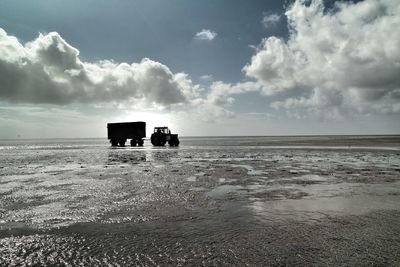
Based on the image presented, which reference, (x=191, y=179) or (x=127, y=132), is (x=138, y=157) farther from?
(x=127, y=132)

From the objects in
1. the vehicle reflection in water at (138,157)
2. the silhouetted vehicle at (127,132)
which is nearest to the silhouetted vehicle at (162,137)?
→ the silhouetted vehicle at (127,132)

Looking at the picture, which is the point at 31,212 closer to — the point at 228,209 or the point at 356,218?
the point at 228,209

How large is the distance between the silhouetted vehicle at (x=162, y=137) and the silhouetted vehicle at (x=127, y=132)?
7.21ft

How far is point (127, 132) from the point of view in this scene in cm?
5109

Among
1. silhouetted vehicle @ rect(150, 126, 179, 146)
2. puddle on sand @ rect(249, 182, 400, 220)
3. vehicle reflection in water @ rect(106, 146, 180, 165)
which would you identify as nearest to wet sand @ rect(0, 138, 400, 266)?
puddle on sand @ rect(249, 182, 400, 220)

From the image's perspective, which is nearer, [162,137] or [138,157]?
[138,157]

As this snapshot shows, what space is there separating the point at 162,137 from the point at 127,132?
6.37 m

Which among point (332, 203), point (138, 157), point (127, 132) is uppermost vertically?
point (127, 132)

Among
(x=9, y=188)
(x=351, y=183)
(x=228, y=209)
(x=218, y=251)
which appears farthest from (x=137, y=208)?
(x=351, y=183)

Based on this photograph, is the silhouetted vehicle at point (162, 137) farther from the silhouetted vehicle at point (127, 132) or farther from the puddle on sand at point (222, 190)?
the puddle on sand at point (222, 190)

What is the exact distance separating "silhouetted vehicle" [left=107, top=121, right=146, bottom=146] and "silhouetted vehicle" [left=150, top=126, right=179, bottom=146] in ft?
7.21

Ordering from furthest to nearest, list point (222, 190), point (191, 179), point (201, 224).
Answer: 1. point (191, 179)
2. point (222, 190)
3. point (201, 224)

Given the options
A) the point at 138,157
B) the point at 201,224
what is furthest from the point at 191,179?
the point at 138,157

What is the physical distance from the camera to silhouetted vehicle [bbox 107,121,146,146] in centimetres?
4991
